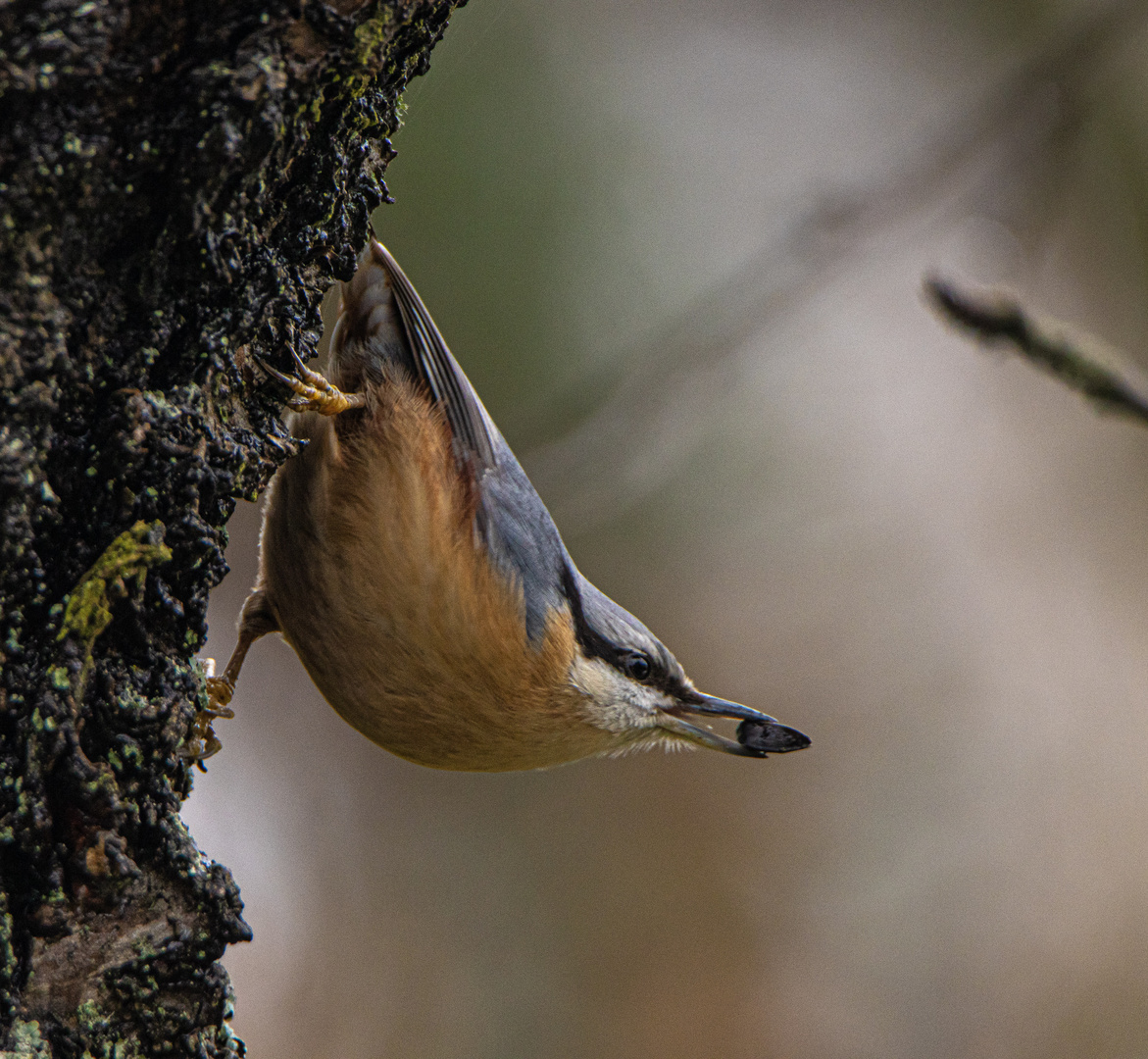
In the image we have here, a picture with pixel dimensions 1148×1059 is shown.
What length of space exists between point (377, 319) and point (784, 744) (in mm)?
1438

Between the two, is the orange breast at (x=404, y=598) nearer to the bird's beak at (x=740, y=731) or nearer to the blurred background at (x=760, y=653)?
the bird's beak at (x=740, y=731)

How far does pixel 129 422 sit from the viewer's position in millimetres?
1308

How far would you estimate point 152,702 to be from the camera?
1397mm

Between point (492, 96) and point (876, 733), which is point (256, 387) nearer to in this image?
Result: point (492, 96)

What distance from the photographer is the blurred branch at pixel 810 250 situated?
3.02 m

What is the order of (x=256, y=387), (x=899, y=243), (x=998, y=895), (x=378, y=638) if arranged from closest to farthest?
(x=256, y=387) < (x=378, y=638) < (x=899, y=243) < (x=998, y=895)

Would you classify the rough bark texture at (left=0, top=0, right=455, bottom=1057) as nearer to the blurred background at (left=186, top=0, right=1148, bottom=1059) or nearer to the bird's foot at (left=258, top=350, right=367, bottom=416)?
the bird's foot at (left=258, top=350, right=367, bottom=416)

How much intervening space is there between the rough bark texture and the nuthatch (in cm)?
73

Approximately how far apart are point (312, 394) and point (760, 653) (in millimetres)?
4316

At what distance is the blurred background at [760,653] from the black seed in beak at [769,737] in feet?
5.41

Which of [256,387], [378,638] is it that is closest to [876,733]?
[378,638]

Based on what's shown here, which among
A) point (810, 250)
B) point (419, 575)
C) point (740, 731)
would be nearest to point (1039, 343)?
point (419, 575)

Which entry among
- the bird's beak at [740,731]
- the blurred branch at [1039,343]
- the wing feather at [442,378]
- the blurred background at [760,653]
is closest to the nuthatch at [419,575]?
the wing feather at [442,378]

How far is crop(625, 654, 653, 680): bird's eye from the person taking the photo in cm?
268
